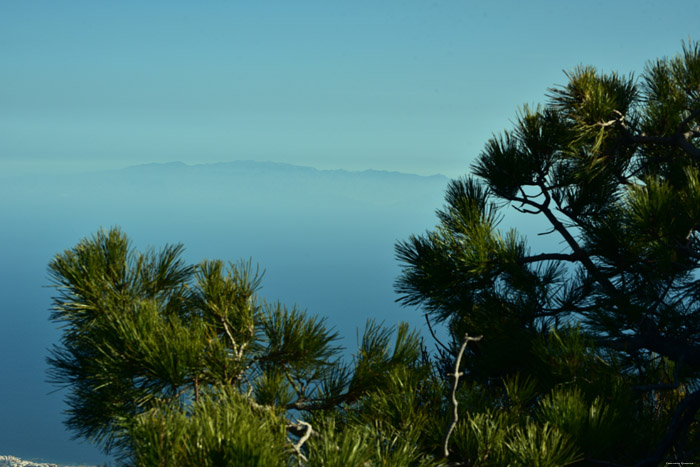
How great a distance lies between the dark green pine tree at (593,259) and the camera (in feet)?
3.92

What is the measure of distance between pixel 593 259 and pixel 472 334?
427 mm

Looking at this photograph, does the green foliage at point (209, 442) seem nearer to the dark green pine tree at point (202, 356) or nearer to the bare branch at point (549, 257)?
the dark green pine tree at point (202, 356)

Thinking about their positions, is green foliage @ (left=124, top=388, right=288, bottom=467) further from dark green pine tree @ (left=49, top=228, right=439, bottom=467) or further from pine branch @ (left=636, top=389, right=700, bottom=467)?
pine branch @ (left=636, top=389, right=700, bottom=467)

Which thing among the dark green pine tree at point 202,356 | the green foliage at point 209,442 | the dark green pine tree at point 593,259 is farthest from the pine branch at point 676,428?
the green foliage at point 209,442

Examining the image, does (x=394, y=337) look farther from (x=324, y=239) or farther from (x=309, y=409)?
(x=324, y=239)

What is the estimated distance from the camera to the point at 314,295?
94750 millimetres

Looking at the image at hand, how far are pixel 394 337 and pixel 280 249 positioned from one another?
15113 cm

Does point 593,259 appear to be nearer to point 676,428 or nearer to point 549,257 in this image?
point 549,257

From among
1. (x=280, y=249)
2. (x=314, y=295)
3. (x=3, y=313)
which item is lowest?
(x=3, y=313)

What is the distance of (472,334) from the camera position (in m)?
1.62

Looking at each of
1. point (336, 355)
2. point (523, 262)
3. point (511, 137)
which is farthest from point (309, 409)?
point (511, 137)

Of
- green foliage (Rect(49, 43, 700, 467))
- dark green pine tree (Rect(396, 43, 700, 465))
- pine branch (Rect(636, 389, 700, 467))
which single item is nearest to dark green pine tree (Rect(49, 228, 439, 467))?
green foliage (Rect(49, 43, 700, 467))

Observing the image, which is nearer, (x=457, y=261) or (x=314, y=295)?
(x=457, y=261)

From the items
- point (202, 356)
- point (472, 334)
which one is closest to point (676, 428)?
point (472, 334)
